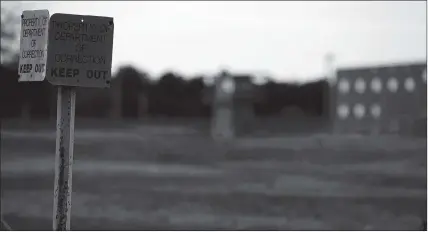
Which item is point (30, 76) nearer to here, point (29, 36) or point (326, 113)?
point (29, 36)

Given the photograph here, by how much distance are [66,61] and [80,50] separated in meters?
0.08

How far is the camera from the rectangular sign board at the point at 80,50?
3.35 m

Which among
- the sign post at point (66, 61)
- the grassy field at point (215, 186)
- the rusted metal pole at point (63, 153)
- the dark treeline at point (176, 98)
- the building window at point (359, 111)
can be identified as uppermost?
the dark treeline at point (176, 98)

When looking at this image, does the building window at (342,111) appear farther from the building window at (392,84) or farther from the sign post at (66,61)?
the sign post at (66,61)

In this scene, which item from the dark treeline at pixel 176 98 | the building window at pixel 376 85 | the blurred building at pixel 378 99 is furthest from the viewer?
the dark treeline at pixel 176 98

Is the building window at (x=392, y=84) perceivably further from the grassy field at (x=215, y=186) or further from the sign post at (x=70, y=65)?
the sign post at (x=70, y=65)

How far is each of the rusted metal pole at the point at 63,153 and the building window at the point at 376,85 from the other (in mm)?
35901

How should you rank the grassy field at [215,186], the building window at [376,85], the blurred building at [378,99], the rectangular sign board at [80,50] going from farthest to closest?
the building window at [376,85] → the blurred building at [378,99] → the grassy field at [215,186] → the rectangular sign board at [80,50]

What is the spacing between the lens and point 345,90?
40.7 meters

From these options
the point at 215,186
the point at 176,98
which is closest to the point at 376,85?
the point at 176,98

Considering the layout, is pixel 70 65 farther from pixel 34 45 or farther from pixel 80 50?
pixel 34 45

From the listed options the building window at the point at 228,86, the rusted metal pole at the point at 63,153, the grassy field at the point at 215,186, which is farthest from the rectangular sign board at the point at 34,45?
the building window at the point at 228,86

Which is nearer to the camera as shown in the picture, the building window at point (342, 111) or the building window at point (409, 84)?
the building window at point (409, 84)

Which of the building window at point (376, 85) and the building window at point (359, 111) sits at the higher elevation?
the building window at point (376, 85)
